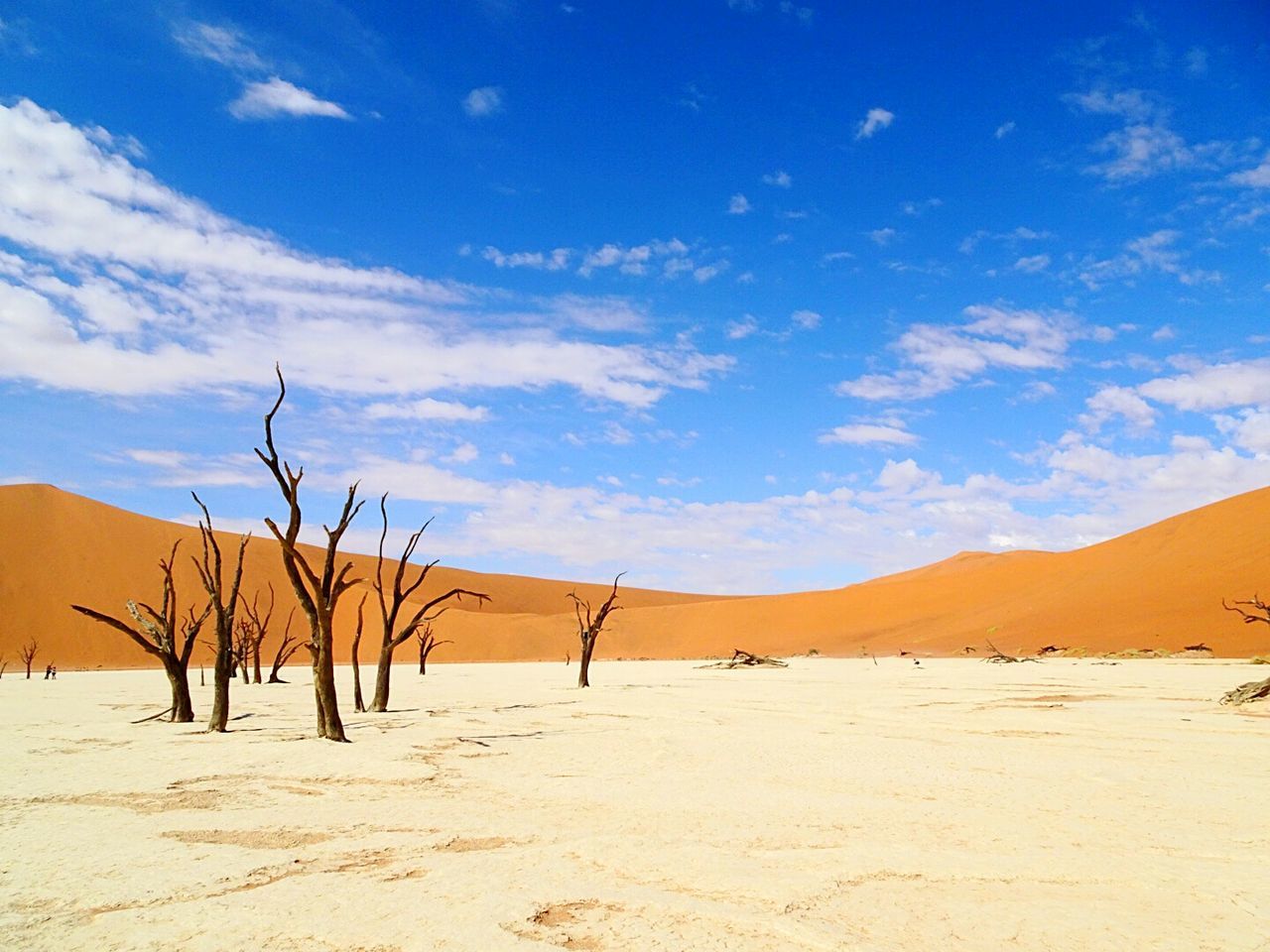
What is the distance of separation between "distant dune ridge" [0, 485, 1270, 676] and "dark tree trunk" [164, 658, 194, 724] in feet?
120

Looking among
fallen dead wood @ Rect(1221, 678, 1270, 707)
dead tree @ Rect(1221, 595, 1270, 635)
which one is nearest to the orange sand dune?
dead tree @ Rect(1221, 595, 1270, 635)

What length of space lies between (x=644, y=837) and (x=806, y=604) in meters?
66.2

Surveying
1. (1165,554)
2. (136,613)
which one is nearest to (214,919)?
(136,613)

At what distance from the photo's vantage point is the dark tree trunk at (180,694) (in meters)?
14.2

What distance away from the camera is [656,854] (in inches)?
230

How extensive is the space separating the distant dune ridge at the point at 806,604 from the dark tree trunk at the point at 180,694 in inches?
1439

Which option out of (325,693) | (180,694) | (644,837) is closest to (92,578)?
(180,694)

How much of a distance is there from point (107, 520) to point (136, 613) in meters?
63.8

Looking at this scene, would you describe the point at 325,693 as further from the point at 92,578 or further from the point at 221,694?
the point at 92,578

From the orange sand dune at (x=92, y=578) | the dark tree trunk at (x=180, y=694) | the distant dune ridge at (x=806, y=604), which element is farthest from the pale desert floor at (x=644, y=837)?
the orange sand dune at (x=92, y=578)

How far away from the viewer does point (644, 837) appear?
20.9ft

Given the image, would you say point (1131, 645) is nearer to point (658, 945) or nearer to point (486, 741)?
point (486, 741)

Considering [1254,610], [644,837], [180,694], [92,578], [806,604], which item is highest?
[92,578]

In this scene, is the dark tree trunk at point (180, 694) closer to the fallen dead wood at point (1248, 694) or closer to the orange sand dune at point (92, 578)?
the fallen dead wood at point (1248, 694)
